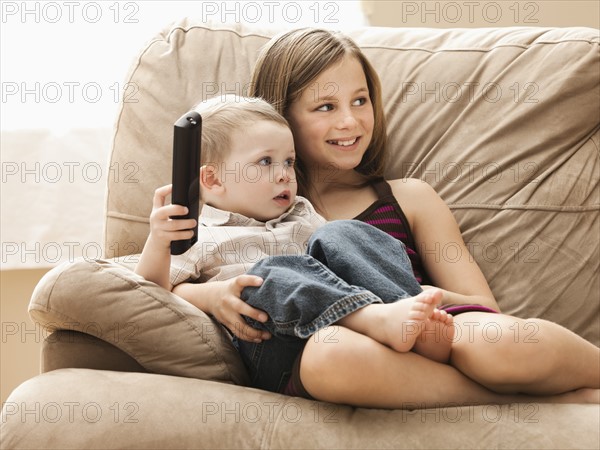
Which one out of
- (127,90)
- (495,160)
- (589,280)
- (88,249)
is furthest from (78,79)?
(589,280)

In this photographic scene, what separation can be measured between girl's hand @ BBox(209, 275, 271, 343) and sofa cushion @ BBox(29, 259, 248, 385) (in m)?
0.03

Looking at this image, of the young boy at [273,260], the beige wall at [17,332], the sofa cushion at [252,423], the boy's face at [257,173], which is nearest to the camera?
the sofa cushion at [252,423]

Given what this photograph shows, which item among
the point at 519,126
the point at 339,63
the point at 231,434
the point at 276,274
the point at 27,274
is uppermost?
the point at 339,63

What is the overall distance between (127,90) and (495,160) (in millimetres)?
741

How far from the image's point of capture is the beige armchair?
3.76ft

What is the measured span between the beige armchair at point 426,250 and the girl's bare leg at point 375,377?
0.06 ft

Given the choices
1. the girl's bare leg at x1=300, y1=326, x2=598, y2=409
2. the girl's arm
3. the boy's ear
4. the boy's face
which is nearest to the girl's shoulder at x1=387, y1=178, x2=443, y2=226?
the girl's arm

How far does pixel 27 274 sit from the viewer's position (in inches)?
94.3

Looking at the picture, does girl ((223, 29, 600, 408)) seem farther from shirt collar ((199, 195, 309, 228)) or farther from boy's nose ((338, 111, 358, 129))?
shirt collar ((199, 195, 309, 228))

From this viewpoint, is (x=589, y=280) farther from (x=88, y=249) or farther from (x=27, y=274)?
(x=27, y=274)

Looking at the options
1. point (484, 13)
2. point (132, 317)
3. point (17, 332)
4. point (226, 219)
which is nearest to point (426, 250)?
point (226, 219)

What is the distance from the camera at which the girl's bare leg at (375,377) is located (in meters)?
1.16

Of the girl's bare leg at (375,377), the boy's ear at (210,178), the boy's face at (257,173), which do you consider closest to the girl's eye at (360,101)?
the boy's face at (257,173)

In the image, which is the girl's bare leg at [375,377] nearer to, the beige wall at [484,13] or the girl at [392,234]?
the girl at [392,234]
